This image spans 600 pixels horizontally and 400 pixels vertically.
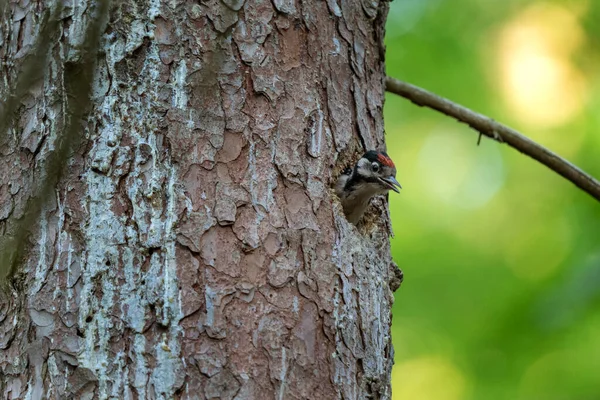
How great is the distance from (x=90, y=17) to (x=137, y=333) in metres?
1.37

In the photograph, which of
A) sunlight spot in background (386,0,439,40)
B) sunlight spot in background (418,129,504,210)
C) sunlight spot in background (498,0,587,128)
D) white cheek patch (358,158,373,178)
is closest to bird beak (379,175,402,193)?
white cheek patch (358,158,373,178)

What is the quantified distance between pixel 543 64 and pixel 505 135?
14.2 ft

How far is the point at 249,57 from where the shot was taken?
3389 millimetres

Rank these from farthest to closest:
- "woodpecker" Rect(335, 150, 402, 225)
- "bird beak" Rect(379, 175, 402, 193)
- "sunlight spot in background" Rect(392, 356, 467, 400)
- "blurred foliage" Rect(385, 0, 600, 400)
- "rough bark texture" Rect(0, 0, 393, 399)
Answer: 1. "sunlight spot in background" Rect(392, 356, 467, 400)
2. "blurred foliage" Rect(385, 0, 600, 400)
3. "bird beak" Rect(379, 175, 402, 193)
4. "woodpecker" Rect(335, 150, 402, 225)
5. "rough bark texture" Rect(0, 0, 393, 399)

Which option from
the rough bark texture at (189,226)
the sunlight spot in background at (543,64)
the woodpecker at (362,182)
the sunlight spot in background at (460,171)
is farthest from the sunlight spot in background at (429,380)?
the rough bark texture at (189,226)

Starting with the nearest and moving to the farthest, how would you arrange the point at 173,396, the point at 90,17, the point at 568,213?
1. the point at 173,396
2. the point at 90,17
3. the point at 568,213

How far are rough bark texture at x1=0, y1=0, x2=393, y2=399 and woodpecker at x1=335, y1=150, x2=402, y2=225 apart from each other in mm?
243

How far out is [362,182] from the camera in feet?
12.8

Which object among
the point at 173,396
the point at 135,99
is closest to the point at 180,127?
the point at 135,99

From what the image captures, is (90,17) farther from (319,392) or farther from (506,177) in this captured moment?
(506,177)

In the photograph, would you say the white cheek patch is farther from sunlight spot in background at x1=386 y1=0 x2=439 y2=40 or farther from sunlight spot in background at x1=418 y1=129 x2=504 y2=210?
sunlight spot in background at x1=418 y1=129 x2=504 y2=210

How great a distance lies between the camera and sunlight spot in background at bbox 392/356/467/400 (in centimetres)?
810

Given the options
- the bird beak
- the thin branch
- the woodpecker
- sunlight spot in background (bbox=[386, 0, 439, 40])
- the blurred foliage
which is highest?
sunlight spot in background (bbox=[386, 0, 439, 40])

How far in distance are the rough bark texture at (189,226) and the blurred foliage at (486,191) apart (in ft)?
13.0
